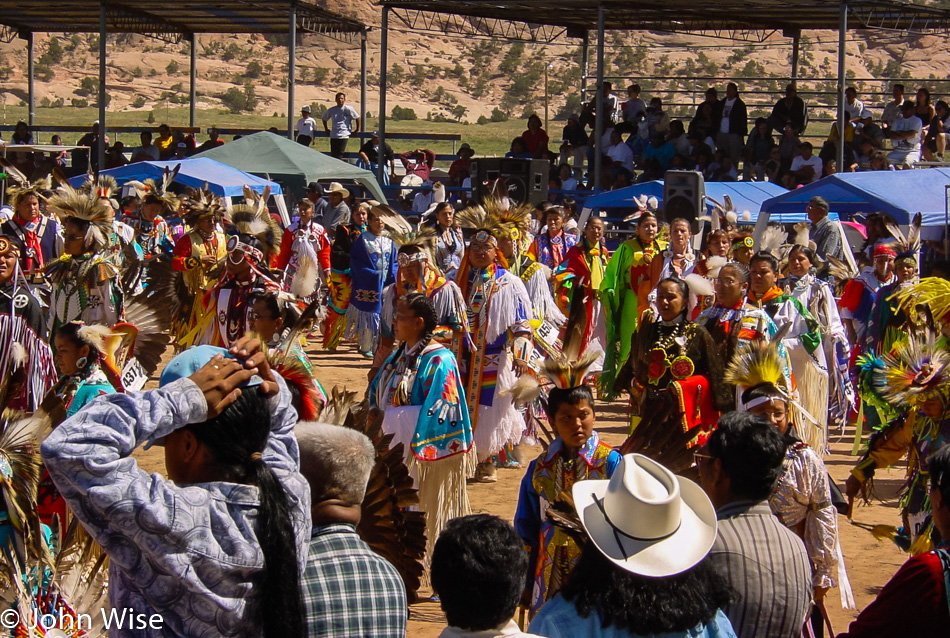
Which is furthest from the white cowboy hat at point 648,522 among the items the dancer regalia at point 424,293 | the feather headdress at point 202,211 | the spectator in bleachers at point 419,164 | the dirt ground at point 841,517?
the spectator in bleachers at point 419,164

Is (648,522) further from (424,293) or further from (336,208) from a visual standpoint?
(336,208)

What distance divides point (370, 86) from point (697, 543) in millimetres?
55475

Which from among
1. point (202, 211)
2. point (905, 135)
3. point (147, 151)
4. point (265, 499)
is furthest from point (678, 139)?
point (265, 499)

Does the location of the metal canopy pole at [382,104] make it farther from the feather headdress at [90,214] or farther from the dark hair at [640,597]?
the dark hair at [640,597]

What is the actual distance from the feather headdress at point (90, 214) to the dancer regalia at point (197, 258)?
29.5 inches

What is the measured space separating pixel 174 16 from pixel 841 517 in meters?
19.7

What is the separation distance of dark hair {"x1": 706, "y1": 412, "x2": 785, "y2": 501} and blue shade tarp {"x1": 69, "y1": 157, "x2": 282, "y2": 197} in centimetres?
1279

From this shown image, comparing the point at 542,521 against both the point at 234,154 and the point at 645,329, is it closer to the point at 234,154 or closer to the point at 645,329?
the point at 645,329

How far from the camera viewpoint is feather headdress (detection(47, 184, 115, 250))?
7.59 m

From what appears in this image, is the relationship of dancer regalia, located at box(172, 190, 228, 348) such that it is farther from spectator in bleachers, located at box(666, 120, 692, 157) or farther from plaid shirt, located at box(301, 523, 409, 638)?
spectator in bleachers, located at box(666, 120, 692, 157)

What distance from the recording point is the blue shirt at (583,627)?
2252 millimetres

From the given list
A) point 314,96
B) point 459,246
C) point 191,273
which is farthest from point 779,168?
point 314,96

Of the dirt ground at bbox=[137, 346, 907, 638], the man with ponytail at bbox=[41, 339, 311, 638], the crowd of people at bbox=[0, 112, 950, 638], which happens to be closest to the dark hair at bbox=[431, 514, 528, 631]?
the crowd of people at bbox=[0, 112, 950, 638]

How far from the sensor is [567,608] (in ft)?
7.65
